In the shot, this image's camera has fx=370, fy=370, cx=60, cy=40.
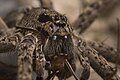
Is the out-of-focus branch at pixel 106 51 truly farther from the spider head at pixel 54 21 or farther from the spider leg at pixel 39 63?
the spider leg at pixel 39 63

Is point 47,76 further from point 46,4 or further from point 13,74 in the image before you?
point 46,4

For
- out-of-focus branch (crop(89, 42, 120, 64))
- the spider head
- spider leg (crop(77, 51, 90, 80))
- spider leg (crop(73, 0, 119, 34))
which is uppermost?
spider leg (crop(73, 0, 119, 34))

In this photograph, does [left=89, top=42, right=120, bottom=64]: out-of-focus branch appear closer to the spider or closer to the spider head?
the spider

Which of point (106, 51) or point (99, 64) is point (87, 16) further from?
point (99, 64)

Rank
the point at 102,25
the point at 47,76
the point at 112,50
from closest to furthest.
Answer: the point at 47,76, the point at 112,50, the point at 102,25

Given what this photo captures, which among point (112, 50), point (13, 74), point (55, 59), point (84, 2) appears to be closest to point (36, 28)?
point (55, 59)

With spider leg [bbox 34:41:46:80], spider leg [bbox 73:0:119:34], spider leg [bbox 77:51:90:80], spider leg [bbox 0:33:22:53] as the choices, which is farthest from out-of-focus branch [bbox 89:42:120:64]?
spider leg [bbox 34:41:46:80]

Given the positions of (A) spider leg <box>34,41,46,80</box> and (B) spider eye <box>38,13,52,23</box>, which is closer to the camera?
(A) spider leg <box>34,41,46,80</box>

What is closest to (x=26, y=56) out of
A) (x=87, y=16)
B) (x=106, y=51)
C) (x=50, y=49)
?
(x=50, y=49)
